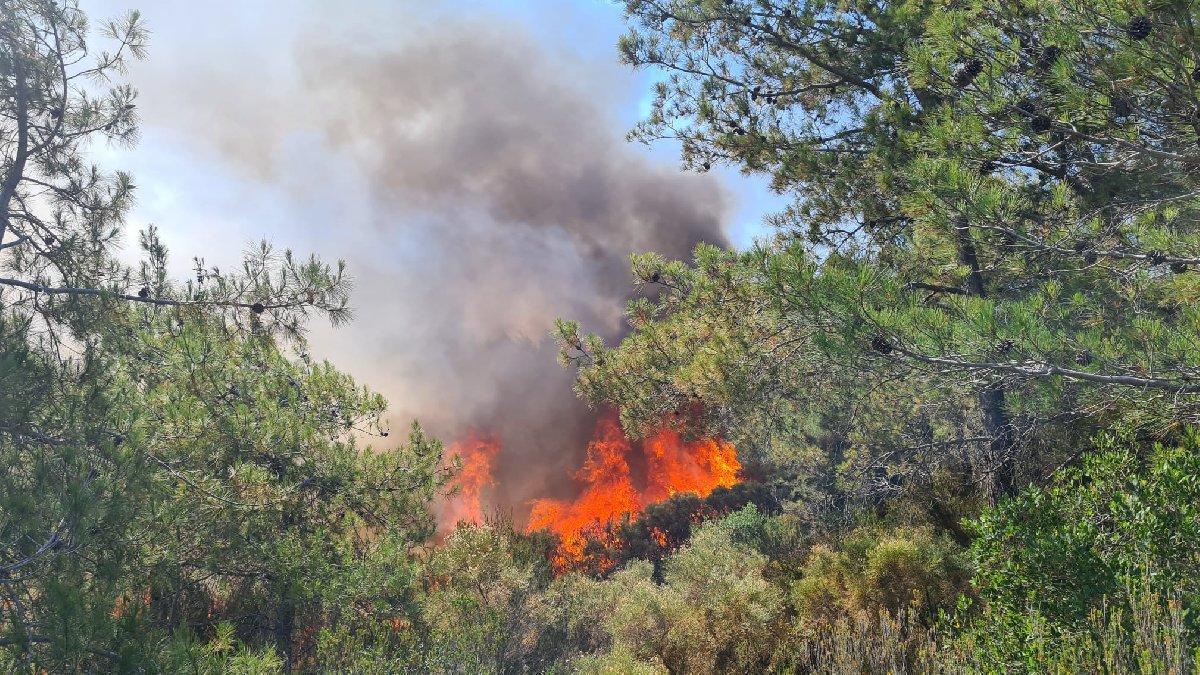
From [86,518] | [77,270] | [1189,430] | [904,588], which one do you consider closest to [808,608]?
[904,588]

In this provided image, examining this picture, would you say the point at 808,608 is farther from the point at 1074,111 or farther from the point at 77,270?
the point at 77,270

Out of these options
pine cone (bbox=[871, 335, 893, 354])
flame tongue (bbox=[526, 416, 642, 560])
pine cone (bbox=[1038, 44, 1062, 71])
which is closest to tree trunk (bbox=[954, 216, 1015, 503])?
pine cone (bbox=[1038, 44, 1062, 71])

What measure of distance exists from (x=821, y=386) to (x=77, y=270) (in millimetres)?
8079

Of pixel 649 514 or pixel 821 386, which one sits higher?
pixel 649 514

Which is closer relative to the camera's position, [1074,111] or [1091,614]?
[1091,614]

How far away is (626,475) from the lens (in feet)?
118

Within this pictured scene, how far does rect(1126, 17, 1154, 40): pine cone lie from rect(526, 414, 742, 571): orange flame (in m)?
29.3

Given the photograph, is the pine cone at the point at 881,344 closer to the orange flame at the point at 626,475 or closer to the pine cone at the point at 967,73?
the pine cone at the point at 967,73

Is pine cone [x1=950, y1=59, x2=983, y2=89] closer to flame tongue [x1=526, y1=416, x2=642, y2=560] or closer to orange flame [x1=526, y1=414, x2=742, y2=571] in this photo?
orange flame [x1=526, y1=414, x2=742, y2=571]

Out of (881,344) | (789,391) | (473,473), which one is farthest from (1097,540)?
(473,473)

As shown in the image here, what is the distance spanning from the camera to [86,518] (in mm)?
3621

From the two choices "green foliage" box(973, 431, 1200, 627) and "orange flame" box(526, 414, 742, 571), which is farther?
"orange flame" box(526, 414, 742, 571)

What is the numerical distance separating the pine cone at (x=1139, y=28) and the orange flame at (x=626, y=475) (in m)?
29.3

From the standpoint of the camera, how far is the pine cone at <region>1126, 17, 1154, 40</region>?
163 inches
